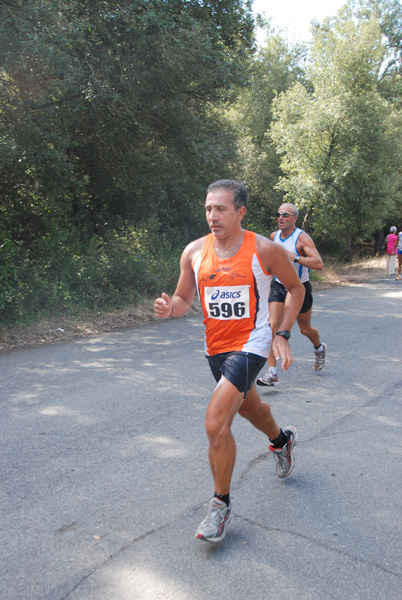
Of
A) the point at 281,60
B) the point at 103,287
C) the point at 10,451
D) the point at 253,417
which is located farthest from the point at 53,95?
the point at 281,60

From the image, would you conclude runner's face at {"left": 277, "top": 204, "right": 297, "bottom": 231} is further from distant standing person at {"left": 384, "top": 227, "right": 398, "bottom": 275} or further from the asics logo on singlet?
distant standing person at {"left": 384, "top": 227, "right": 398, "bottom": 275}

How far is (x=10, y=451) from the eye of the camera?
4.17 metres

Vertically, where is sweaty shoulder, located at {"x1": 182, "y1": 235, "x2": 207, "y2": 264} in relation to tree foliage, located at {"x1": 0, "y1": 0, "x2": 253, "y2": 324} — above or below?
below

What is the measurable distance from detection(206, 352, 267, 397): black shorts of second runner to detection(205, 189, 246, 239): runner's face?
0.74 meters

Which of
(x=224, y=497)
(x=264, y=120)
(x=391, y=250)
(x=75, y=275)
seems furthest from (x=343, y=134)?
(x=224, y=497)

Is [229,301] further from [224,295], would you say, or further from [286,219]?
[286,219]

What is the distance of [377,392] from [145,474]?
10.2 feet

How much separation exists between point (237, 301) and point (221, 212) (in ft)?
1.82

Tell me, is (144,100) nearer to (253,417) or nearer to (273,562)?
(253,417)

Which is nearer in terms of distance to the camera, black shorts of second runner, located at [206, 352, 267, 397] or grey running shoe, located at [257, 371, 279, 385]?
black shorts of second runner, located at [206, 352, 267, 397]

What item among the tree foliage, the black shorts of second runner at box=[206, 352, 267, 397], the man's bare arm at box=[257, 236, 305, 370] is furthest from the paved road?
the tree foliage

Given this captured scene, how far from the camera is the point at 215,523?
2916 mm

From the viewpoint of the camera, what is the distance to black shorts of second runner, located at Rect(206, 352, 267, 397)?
3.10 metres

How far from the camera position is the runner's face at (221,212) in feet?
10.6
